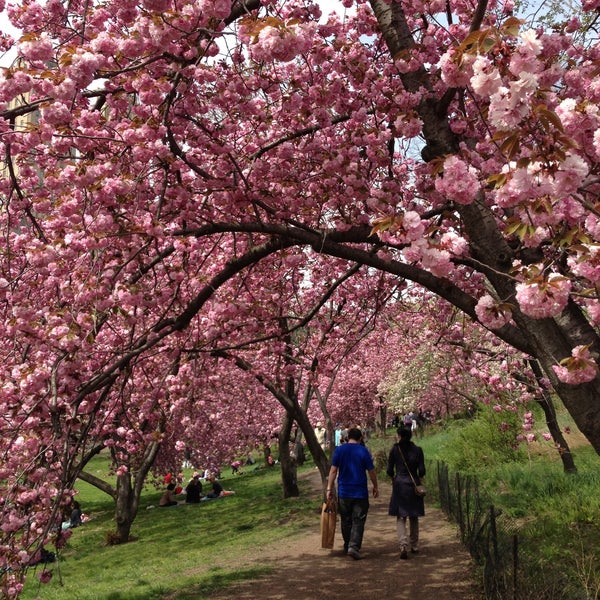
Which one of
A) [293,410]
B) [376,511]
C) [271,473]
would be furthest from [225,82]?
[271,473]

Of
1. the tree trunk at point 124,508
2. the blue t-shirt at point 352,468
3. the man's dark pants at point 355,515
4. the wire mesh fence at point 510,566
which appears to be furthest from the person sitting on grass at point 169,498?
the wire mesh fence at point 510,566

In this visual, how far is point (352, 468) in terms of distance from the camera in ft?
27.1

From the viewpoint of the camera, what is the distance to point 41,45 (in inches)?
171

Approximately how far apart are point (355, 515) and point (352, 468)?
2.24 feet

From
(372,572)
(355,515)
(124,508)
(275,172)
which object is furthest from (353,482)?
(124,508)

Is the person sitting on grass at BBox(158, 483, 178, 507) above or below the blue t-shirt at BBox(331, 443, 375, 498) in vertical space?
below

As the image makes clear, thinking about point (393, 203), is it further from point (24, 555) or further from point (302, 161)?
point (24, 555)

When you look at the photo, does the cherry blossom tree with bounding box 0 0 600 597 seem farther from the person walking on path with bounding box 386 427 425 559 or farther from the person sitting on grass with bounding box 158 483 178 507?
the person sitting on grass with bounding box 158 483 178 507

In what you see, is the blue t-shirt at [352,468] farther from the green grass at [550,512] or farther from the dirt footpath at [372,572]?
the green grass at [550,512]

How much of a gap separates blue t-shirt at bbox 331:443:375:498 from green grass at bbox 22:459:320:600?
5.79 ft

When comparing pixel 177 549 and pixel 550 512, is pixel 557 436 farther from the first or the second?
pixel 177 549

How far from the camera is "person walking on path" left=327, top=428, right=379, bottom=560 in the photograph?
8.26 metres

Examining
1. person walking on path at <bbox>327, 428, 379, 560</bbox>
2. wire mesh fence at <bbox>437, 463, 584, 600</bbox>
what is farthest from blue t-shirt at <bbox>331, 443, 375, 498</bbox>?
wire mesh fence at <bbox>437, 463, 584, 600</bbox>

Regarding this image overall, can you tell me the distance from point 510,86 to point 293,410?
1156 cm
